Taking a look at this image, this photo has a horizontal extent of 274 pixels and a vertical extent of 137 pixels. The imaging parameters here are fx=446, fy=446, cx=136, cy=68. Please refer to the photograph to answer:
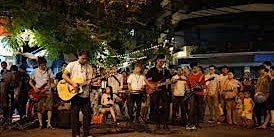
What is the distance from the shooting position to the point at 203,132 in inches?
495

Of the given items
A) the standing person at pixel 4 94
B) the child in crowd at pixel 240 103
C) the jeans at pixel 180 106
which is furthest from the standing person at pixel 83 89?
the child in crowd at pixel 240 103

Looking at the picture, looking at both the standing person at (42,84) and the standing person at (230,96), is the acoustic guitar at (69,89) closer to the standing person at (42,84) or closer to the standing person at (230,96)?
the standing person at (42,84)

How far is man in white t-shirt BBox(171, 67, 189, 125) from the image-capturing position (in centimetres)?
1373

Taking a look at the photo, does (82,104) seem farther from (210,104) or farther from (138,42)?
(138,42)

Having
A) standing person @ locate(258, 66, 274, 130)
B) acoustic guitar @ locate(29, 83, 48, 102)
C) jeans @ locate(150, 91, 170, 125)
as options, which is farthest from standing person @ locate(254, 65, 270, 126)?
acoustic guitar @ locate(29, 83, 48, 102)

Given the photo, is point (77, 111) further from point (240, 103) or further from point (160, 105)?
point (240, 103)

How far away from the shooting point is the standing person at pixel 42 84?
12.4 m

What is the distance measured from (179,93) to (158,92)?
1085 mm

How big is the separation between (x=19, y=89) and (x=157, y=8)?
2448 cm

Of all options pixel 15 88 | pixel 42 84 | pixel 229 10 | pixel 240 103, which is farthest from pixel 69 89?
pixel 229 10

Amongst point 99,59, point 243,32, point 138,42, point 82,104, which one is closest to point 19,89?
point 99,59

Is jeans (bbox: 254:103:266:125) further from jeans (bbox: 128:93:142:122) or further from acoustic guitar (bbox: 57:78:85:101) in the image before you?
acoustic guitar (bbox: 57:78:85:101)

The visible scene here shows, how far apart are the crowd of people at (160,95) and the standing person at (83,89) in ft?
4.13

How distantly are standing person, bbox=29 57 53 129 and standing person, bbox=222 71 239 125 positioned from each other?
5.77 meters
